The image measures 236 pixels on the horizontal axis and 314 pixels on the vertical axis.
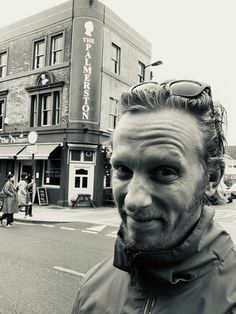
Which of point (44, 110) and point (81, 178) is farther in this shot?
point (44, 110)

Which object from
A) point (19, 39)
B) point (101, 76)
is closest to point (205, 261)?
point (101, 76)

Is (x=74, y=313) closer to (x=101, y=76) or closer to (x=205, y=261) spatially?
(x=205, y=261)

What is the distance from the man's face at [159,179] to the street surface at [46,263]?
3567mm

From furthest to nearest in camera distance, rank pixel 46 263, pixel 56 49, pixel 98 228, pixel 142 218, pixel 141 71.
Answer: pixel 141 71 → pixel 56 49 → pixel 98 228 → pixel 46 263 → pixel 142 218

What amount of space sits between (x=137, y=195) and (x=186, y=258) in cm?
26

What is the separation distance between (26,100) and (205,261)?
62.3ft

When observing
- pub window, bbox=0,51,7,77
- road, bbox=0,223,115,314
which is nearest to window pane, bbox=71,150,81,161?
road, bbox=0,223,115,314

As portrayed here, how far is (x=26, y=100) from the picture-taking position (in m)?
18.8

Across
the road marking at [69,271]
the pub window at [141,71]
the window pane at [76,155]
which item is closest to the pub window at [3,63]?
the window pane at [76,155]

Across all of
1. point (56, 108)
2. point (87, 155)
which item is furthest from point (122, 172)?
point (56, 108)

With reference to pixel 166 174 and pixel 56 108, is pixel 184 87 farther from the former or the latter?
pixel 56 108

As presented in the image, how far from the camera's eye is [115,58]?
61.6 ft

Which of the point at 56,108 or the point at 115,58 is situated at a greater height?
the point at 115,58

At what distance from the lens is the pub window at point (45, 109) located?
57.7 feet
